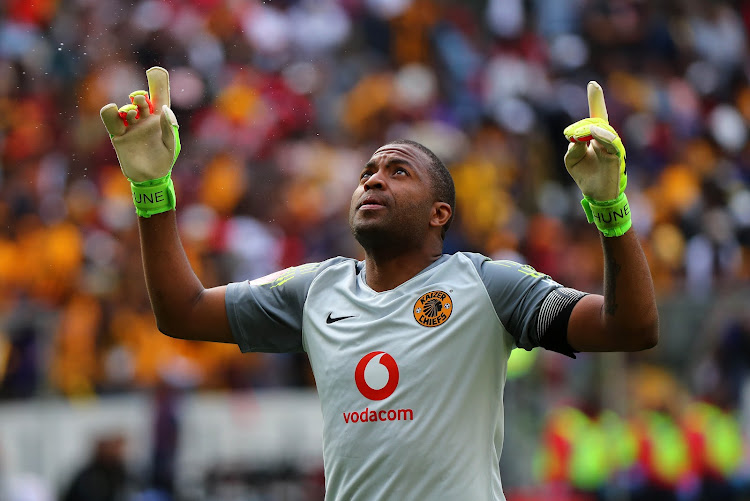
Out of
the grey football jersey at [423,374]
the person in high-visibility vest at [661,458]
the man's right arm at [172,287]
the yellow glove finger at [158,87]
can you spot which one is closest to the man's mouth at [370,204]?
Answer: the grey football jersey at [423,374]

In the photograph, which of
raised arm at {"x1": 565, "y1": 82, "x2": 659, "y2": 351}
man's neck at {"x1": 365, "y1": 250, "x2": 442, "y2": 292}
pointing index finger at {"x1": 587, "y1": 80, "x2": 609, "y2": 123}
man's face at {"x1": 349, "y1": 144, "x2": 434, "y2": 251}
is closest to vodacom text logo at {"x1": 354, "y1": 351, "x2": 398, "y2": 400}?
man's neck at {"x1": 365, "y1": 250, "x2": 442, "y2": 292}

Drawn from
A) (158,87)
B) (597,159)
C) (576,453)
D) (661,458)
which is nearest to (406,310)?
(597,159)

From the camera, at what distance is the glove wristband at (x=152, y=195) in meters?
3.88

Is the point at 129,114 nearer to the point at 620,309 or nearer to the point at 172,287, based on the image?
the point at 172,287

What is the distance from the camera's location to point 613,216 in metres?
3.45

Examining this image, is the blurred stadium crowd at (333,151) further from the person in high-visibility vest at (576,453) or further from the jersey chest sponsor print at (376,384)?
the jersey chest sponsor print at (376,384)

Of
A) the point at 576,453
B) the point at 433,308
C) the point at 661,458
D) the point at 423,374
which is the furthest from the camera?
the point at 661,458

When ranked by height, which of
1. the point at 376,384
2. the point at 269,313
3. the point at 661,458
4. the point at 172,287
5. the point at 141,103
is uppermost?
the point at 141,103

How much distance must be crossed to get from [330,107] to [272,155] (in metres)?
1.77

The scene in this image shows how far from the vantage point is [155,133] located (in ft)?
12.6

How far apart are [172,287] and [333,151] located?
9.34m

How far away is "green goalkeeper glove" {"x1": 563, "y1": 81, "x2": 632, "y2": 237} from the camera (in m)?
3.42

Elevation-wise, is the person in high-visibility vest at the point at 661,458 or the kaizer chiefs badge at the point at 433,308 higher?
the kaizer chiefs badge at the point at 433,308

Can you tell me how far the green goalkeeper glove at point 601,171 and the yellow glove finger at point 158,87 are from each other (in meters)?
1.41
